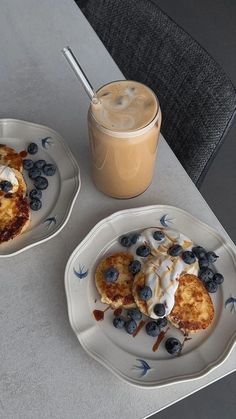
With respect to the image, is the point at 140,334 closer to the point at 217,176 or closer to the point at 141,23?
the point at 141,23

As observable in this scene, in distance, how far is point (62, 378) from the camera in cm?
88

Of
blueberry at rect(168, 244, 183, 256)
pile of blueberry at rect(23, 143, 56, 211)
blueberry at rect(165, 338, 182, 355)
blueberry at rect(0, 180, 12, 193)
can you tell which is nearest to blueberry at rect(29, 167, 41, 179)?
pile of blueberry at rect(23, 143, 56, 211)

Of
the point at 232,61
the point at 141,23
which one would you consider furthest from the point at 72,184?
the point at 232,61

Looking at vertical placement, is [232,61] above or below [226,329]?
below

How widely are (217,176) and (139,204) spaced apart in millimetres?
1144

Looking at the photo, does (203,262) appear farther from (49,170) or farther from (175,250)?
(49,170)

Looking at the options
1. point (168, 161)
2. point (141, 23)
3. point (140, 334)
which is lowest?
point (140, 334)

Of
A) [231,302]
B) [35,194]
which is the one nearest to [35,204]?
[35,194]

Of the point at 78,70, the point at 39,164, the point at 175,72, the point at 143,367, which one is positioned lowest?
the point at 143,367

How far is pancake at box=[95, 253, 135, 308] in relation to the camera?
912 millimetres

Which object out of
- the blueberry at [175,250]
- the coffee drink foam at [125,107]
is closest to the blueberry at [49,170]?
the coffee drink foam at [125,107]

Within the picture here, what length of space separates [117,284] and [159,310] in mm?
103

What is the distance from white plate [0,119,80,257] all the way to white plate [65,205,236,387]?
9cm

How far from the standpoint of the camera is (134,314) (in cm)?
90
